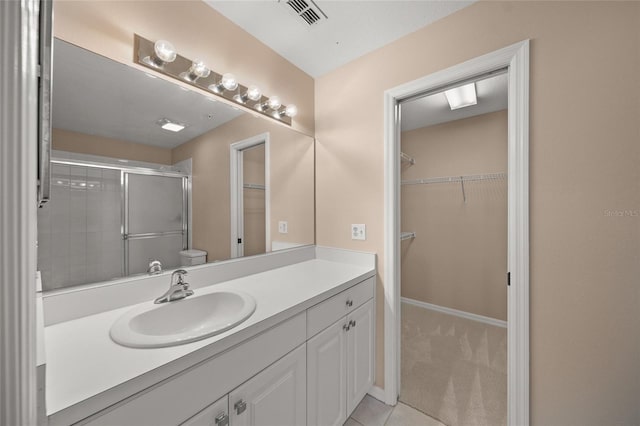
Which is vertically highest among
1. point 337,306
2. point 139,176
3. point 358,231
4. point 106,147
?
point 106,147

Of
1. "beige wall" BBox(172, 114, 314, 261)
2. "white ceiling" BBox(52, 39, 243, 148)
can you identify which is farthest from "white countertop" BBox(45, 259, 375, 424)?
"white ceiling" BBox(52, 39, 243, 148)

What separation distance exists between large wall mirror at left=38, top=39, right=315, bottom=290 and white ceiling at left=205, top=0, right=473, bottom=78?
1.68 feet

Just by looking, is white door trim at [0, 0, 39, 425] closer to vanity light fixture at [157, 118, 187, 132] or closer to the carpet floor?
vanity light fixture at [157, 118, 187, 132]

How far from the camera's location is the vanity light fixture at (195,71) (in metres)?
1.22

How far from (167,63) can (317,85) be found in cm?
114

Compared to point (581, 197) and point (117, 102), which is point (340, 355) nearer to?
point (581, 197)

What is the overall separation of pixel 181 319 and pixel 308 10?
1.68 m

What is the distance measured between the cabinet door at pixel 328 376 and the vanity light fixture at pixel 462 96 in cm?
203

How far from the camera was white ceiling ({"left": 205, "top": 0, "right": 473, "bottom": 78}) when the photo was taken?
1.34 metres

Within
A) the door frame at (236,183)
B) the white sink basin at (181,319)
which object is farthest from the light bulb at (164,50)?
the white sink basin at (181,319)

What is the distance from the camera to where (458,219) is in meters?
2.79

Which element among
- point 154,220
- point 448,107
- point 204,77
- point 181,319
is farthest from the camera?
point 448,107

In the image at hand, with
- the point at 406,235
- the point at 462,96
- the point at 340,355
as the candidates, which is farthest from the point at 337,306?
the point at 462,96

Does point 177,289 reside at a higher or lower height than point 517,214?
lower
